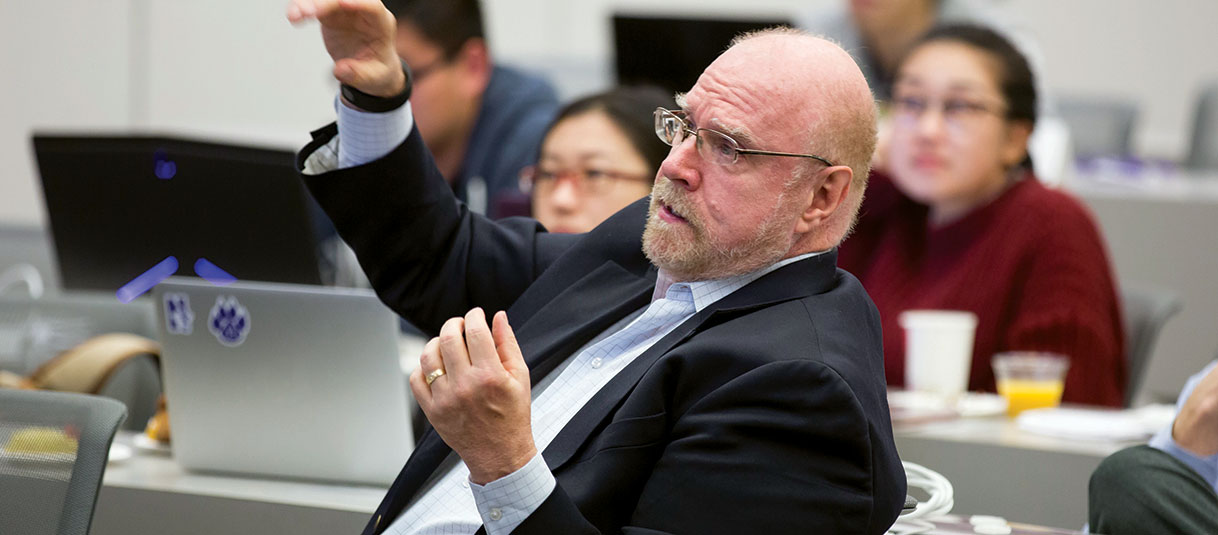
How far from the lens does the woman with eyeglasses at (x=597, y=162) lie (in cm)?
220

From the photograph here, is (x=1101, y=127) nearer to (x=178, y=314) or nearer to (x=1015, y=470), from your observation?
(x=1015, y=470)

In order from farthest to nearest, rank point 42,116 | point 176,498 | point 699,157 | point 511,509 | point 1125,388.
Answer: point 42,116 < point 1125,388 < point 176,498 < point 699,157 < point 511,509

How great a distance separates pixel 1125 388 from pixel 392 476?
1425 millimetres

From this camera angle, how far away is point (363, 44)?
1375mm

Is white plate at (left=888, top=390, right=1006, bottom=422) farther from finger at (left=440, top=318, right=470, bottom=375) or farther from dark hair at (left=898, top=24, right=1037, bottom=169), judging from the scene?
finger at (left=440, top=318, right=470, bottom=375)

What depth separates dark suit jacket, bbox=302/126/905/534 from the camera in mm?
1075

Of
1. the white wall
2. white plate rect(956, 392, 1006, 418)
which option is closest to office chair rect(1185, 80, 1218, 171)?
the white wall

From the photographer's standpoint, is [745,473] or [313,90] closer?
[745,473]

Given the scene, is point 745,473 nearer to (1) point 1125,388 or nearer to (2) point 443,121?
(1) point 1125,388

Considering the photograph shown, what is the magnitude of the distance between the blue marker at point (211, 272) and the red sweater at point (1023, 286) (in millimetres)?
1108

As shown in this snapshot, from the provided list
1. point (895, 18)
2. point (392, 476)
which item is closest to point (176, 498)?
point (392, 476)

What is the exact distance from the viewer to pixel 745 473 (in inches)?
42.3

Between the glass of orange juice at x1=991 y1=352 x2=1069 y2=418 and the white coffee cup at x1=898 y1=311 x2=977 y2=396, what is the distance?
0.24ft

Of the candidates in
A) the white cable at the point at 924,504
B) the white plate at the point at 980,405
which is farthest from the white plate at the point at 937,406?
the white cable at the point at 924,504
